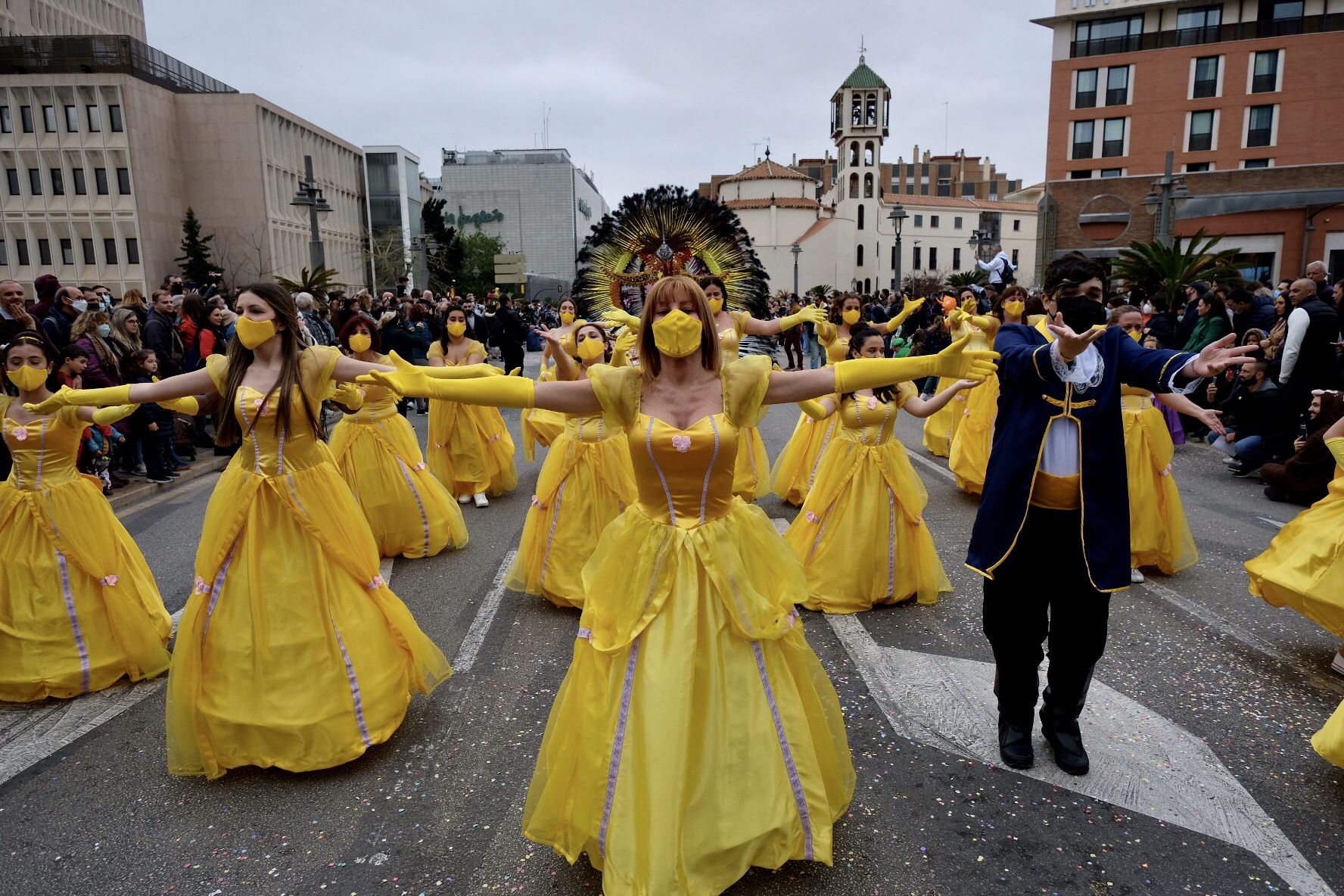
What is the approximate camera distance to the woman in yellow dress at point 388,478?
671cm

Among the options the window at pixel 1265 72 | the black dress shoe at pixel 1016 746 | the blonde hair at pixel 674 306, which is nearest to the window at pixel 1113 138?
the window at pixel 1265 72

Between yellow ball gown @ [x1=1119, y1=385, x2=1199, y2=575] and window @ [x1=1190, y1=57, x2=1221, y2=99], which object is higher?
window @ [x1=1190, y1=57, x2=1221, y2=99]

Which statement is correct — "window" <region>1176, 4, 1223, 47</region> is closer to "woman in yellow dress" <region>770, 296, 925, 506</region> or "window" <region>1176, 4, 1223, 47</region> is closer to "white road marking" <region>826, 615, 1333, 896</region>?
"woman in yellow dress" <region>770, 296, 925, 506</region>

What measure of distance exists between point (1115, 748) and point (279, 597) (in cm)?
376

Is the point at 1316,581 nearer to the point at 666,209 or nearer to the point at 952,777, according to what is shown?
the point at 952,777

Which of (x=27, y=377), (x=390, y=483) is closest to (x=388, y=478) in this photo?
(x=390, y=483)

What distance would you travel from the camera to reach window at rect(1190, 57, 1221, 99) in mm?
43938

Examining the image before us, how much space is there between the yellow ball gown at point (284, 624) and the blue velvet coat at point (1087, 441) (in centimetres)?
279

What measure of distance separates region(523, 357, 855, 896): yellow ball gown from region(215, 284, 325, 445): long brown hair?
68.0 inches

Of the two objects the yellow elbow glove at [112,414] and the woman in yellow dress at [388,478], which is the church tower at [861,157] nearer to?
the woman in yellow dress at [388,478]

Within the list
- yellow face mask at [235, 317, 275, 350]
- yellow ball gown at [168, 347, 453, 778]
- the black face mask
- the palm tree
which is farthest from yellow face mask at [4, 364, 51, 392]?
the palm tree

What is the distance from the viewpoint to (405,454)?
272 inches

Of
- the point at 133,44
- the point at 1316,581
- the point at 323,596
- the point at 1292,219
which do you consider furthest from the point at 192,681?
the point at 133,44

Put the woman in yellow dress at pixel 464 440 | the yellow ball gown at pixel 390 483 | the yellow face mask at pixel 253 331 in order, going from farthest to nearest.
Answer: the woman in yellow dress at pixel 464 440 → the yellow ball gown at pixel 390 483 → the yellow face mask at pixel 253 331
